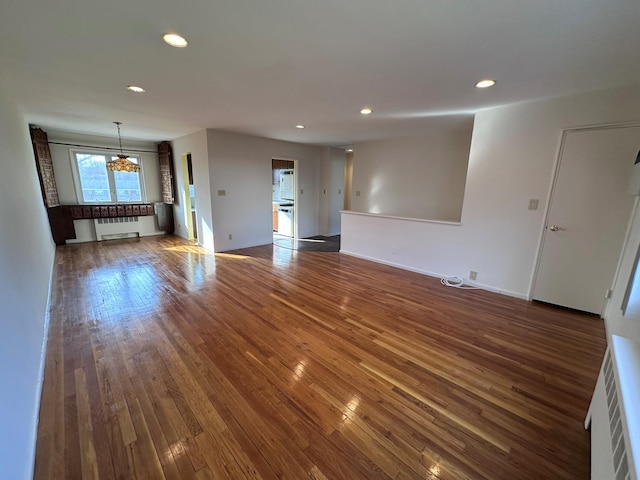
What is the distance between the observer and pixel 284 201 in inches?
287

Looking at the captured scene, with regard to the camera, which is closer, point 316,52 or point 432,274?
point 316,52

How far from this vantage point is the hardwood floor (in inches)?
52.4

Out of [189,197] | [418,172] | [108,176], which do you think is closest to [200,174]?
[189,197]

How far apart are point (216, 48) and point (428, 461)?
2.92 m

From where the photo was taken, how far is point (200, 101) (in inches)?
122

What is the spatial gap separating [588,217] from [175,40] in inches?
164

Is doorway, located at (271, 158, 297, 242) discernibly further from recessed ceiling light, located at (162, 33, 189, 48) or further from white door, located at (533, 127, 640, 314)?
white door, located at (533, 127, 640, 314)

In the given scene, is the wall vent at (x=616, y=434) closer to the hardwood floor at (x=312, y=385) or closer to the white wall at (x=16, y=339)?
the hardwood floor at (x=312, y=385)

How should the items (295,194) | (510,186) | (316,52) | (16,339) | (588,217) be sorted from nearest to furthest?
(16,339) → (316,52) → (588,217) → (510,186) → (295,194)

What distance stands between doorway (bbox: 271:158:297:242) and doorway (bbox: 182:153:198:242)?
2012 mm

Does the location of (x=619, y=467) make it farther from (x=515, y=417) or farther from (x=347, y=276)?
(x=347, y=276)

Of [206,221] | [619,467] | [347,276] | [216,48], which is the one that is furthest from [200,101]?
[619,467]

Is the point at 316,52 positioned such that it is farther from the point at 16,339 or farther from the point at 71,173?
the point at 71,173

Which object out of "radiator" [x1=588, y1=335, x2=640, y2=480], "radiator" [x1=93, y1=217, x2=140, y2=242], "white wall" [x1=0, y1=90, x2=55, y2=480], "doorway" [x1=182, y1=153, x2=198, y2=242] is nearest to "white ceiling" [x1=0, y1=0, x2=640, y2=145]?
"white wall" [x1=0, y1=90, x2=55, y2=480]
